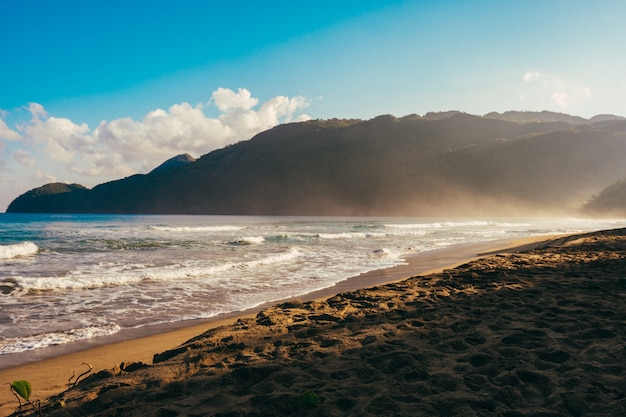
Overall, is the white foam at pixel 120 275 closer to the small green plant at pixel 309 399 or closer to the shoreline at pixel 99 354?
the shoreline at pixel 99 354

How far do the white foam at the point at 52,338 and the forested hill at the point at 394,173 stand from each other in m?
114

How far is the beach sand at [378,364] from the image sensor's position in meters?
3.40

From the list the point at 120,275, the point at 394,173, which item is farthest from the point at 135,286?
the point at 394,173

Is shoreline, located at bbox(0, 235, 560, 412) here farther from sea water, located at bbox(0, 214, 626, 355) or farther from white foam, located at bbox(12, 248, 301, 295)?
white foam, located at bbox(12, 248, 301, 295)

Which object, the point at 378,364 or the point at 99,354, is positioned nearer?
the point at 378,364

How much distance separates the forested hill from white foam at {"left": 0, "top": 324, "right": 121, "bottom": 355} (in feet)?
373

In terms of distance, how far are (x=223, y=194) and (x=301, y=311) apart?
164256 millimetres

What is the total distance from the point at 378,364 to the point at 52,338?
530cm

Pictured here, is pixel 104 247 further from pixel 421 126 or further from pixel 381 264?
pixel 421 126

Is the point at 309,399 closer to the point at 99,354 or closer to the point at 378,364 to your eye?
the point at 378,364

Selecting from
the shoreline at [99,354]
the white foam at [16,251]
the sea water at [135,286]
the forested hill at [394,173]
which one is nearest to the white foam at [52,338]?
the sea water at [135,286]

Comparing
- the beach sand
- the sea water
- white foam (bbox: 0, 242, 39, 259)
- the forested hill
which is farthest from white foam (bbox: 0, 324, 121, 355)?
the forested hill

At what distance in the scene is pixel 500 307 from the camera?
6.40 meters

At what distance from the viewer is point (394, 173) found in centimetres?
14350
